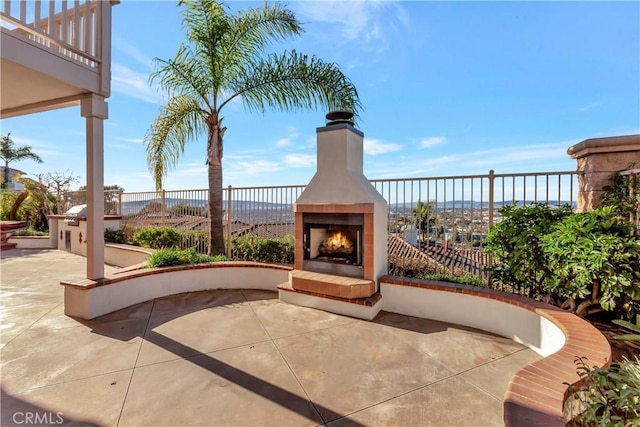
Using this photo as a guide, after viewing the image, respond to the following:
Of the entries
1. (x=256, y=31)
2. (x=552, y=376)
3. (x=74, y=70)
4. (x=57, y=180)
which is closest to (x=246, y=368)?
(x=552, y=376)

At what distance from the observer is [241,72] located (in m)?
5.44

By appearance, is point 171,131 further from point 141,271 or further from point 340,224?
point 340,224

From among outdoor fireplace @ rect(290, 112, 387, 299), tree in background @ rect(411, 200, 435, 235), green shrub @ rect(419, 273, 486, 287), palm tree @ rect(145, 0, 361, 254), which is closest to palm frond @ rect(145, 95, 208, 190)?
palm tree @ rect(145, 0, 361, 254)

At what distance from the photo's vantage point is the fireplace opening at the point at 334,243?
4.30 metres

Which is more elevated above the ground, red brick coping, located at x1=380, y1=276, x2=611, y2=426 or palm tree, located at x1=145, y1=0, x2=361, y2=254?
palm tree, located at x1=145, y1=0, x2=361, y2=254

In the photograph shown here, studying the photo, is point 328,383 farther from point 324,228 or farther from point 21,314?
point 21,314

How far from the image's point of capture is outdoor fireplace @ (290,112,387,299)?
412cm

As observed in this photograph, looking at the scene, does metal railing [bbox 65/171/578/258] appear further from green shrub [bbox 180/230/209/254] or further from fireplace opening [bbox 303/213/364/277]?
fireplace opening [bbox 303/213/364/277]

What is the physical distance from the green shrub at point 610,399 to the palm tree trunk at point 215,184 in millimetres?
5590

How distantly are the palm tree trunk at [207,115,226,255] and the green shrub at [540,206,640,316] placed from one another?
5.41m

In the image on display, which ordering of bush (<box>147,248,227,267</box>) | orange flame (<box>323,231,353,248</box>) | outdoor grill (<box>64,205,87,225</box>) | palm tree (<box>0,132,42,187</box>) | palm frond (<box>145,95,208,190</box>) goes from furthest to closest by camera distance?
palm tree (<box>0,132,42,187</box>), outdoor grill (<box>64,205,87,225</box>), palm frond (<box>145,95,208,190</box>), bush (<box>147,248,227,267</box>), orange flame (<box>323,231,353,248</box>)

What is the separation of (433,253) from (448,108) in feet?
13.7

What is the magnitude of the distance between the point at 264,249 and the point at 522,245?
4.29 metres

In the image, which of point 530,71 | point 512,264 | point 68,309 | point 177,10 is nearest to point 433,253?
point 512,264
